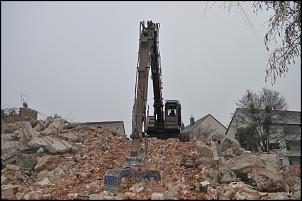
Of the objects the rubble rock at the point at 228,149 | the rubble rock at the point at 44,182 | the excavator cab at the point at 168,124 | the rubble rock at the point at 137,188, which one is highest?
the excavator cab at the point at 168,124

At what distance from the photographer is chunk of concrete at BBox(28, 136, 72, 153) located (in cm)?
1059

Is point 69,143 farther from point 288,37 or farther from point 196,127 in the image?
point 196,127

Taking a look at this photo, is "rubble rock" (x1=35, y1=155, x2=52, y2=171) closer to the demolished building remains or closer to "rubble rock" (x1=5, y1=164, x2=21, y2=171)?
the demolished building remains

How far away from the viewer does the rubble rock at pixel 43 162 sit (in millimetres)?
9251

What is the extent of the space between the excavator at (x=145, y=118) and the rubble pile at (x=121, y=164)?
28cm

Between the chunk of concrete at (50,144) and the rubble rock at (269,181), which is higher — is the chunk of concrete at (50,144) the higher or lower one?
the higher one

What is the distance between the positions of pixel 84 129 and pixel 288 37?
10.1 m

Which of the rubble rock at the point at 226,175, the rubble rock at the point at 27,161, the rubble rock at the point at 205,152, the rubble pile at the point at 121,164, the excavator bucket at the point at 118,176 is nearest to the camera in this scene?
the rubble pile at the point at 121,164

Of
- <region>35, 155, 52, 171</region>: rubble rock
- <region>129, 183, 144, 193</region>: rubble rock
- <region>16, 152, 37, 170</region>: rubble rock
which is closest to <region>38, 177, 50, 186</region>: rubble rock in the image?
<region>16, 152, 37, 170</region>: rubble rock

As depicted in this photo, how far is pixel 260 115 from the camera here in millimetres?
27016

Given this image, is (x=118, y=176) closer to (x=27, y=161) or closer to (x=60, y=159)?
(x=27, y=161)

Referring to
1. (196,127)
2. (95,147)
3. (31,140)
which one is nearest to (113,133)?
(95,147)

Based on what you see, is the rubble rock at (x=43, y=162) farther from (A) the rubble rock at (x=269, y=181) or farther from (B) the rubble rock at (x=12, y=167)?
(A) the rubble rock at (x=269, y=181)

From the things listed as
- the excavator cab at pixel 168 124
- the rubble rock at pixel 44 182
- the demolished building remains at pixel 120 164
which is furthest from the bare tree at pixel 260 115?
the rubble rock at pixel 44 182
